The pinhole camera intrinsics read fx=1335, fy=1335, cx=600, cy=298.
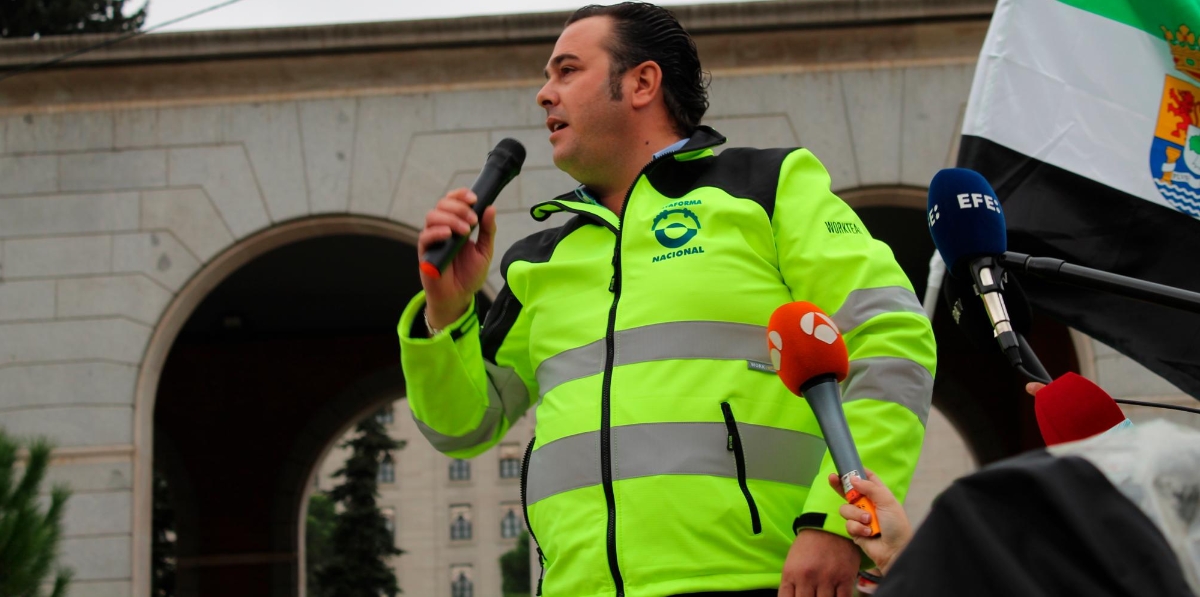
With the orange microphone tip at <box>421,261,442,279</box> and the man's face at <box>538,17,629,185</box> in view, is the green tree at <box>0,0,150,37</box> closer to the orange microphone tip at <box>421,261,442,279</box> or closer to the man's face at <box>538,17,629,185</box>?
the man's face at <box>538,17,629,185</box>

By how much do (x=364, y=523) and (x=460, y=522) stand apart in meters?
36.8

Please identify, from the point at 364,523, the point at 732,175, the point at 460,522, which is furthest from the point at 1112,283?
the point at 460,522

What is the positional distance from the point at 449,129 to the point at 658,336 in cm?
715

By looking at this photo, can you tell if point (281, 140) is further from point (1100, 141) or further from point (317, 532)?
point (317, 532)

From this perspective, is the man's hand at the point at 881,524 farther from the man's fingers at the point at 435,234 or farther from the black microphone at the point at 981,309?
the man's fingers at the point at 435,234

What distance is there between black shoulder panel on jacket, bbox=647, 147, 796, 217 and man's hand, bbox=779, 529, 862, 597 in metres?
0.81

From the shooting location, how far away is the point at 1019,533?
1030 millimetres

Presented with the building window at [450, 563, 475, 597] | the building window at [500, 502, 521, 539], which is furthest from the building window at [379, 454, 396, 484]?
the building window at [500, 502, 521, 539]

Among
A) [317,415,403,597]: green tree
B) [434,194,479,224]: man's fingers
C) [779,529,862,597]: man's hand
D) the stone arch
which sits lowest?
[779,529,862,597]: man's hand

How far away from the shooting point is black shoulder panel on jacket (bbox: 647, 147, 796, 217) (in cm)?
297

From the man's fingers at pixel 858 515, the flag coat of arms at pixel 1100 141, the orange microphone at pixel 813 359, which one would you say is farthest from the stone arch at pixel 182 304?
the man's fingers at pixel 858 515

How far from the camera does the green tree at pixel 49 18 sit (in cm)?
1652

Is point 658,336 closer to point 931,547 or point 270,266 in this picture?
point 931,547

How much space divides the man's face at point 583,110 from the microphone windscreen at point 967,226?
0.89m
